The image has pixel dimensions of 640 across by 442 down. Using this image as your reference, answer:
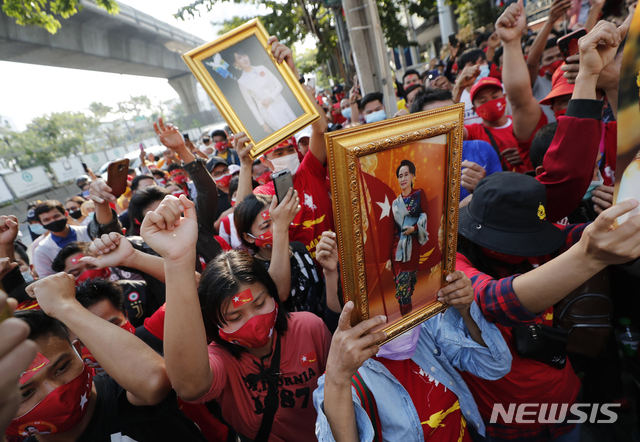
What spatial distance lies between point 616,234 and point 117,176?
3498mm

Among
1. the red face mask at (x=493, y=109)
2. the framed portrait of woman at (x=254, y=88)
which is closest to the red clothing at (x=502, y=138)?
the red face mask at (x=493, y=109)

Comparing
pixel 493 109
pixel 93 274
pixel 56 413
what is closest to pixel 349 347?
pixel 56 413

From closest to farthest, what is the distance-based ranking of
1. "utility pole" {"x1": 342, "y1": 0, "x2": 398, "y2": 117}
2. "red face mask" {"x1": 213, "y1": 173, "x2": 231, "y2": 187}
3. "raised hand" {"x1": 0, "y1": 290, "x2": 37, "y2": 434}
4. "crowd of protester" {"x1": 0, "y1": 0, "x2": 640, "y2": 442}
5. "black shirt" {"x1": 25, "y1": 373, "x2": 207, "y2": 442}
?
"raised hand" {"x1": 0, "y1": 290, "x2": 37, "y2": 434}
"crowd of protester" {"x1": 0, "y1": 0, "x2": 640, "y2": 442}
"black shirt" {"x1": 25, "y1": 373, "x2": 207, "y2": 442}
"red face mask" {"x1": 213, "y1": 173, "x2": 231, "y2": 187}
"utility pole" {"x1": 342, "y1": 0, "x2": 398, "y2": 117}

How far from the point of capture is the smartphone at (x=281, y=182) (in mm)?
1856

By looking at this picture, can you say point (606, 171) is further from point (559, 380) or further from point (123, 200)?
point (123, 200)

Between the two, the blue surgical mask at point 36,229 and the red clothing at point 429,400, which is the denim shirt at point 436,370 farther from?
the blue surgical mask at point 36,229

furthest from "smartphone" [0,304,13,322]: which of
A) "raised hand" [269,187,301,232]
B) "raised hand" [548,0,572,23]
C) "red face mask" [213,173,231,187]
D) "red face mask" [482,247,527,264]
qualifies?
"red face mask" [213,173,231,187]

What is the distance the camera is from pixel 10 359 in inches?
28.1

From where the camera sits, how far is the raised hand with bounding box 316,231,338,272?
1.52 metres

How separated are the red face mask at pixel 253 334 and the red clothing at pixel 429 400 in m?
0.56

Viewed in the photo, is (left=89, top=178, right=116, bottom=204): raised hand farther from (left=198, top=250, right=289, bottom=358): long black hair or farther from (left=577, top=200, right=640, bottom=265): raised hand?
(left=577, top=200, right=640, bottom=265): raised hand

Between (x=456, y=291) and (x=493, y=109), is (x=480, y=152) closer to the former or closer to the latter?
(x=493, y=109)

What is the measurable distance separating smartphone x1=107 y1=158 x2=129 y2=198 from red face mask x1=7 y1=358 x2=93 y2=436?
2.02 metres

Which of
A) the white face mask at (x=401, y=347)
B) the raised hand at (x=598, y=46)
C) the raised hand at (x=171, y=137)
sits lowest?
the white face mask at (x=401, y=347)
